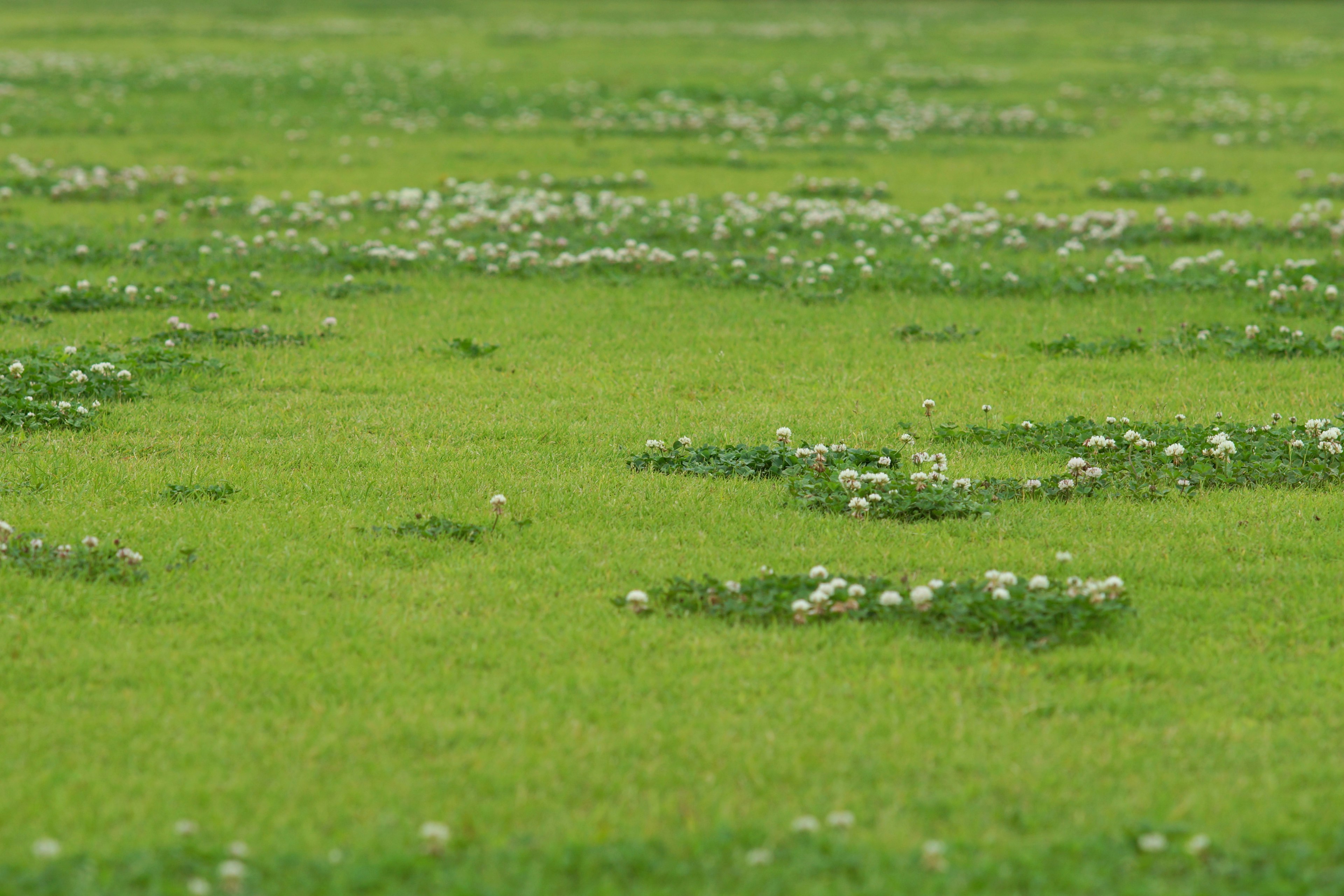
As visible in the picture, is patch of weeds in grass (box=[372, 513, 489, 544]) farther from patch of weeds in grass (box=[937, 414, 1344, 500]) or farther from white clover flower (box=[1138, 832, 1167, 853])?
white clover flower (box=[1138, 832, 1167, 853])

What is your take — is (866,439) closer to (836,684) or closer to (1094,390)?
(1094,390)

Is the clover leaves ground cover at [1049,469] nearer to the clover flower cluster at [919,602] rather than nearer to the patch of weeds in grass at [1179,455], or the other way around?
the patch of weeds in grass at [1179,455]

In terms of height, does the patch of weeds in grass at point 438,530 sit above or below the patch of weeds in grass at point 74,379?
below

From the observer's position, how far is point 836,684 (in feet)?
22.2

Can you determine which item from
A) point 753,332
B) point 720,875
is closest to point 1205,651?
point 720,875

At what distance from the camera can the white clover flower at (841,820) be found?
5449 millimetres

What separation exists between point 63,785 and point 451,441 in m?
4.94

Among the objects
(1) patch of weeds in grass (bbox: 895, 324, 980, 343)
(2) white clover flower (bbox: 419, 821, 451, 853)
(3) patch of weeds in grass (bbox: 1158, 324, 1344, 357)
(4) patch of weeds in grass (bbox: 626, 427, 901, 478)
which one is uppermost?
(3) patch of weeds in grass (bbox: 1158, 324, 1344, 357)

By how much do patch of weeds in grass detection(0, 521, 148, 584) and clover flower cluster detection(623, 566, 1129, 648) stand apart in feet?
8.99

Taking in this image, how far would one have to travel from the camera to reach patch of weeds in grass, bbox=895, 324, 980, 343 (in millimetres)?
13578

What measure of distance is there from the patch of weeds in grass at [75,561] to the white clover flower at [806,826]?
4.14 m

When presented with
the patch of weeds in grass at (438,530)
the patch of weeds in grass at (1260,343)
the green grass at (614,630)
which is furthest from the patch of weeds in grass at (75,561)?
the patch of weeds in grass at (1260,343)

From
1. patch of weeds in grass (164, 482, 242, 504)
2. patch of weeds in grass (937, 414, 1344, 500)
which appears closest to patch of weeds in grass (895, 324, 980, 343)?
patch of weeds in grass (937, 414, 1344, 500)

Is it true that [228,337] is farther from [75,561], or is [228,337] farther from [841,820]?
[841,820]
